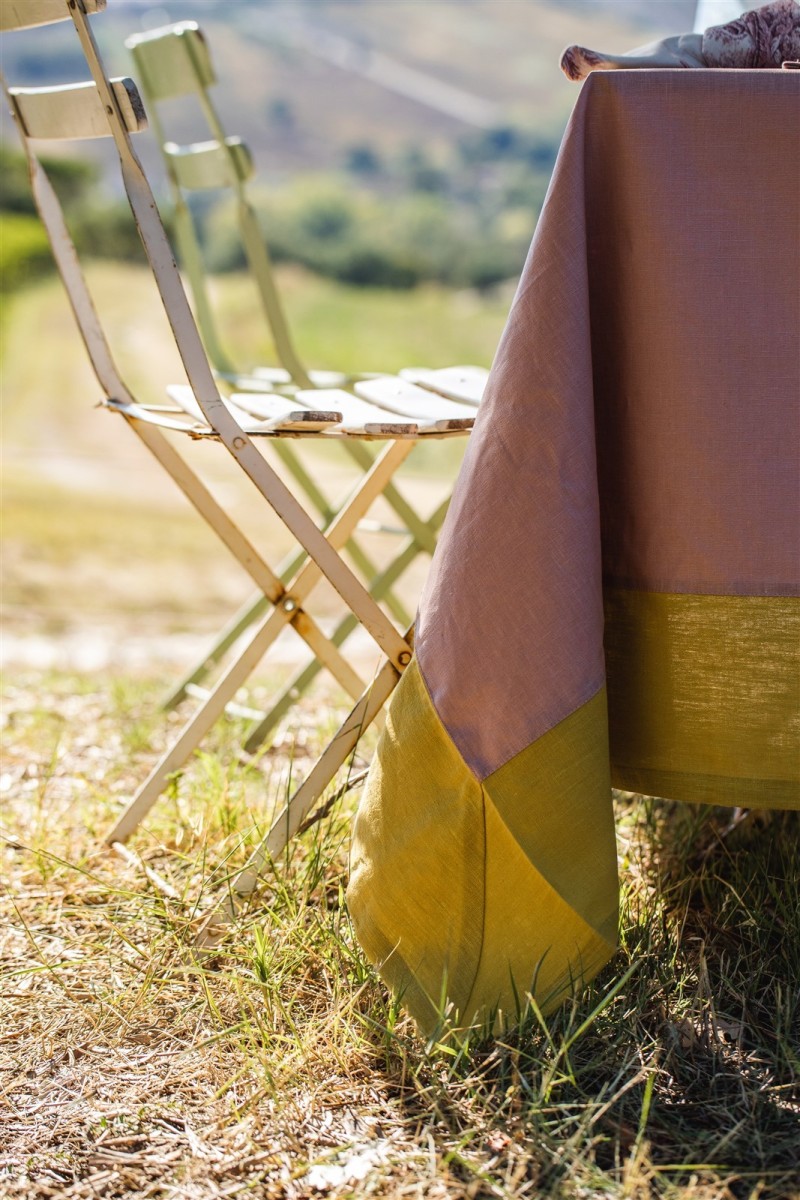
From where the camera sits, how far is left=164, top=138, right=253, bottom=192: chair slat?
8.87 ft

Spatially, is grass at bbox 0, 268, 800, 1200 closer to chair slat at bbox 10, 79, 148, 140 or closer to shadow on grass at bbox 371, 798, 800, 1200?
shadow on grass at bbox 371, 798, 800, 1200

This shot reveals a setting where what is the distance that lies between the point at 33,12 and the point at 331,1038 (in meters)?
1.53

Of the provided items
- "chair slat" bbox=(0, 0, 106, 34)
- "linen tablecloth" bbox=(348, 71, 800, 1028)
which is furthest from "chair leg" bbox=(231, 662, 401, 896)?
"chair slat" bbox=(0, 0, 106, 34)

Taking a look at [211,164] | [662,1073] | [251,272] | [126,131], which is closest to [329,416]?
[126,131]

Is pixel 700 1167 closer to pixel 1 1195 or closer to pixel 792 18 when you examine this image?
pixel 1 1195

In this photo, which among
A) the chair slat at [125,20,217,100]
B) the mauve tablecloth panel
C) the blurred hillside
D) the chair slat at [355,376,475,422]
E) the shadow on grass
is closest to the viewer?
the shadow on grass

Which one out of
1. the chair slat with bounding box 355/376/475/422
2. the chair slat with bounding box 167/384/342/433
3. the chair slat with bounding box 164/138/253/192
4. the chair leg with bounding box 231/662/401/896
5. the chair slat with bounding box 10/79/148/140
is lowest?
the chair leg with bounding box 231/662/401/896

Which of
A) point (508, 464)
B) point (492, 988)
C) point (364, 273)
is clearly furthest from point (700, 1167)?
point (364, 273)

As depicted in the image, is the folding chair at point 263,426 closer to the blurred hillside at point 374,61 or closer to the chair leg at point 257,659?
the chair leg at point 257,659

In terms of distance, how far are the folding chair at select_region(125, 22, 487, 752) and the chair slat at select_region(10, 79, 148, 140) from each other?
25.0 inches

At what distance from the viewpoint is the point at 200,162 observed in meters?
2.81

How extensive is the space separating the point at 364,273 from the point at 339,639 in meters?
13.7

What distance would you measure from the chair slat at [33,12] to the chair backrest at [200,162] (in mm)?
788

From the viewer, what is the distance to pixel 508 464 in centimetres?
147
